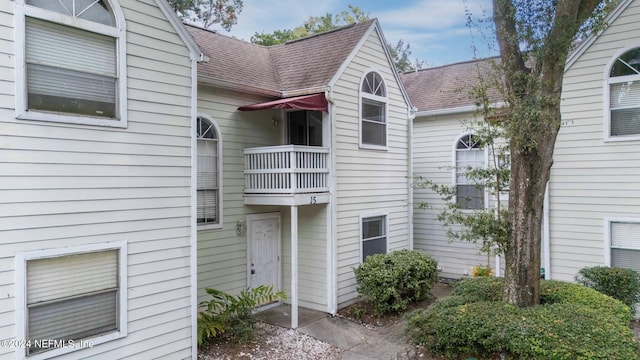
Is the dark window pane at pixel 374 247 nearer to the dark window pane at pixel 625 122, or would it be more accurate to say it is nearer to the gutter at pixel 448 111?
the gutter at pixel 448 111

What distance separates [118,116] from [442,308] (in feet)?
20.0

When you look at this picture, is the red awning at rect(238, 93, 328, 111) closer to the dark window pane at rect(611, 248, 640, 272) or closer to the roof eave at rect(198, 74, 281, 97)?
the roof eave at rect(198, 74, 281, 97)

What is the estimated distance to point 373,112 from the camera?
10984mm

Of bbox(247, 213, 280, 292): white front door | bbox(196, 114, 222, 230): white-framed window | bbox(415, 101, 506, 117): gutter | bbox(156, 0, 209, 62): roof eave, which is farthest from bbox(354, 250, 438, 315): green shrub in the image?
bbox(156, 0, 209, 62): roof eave

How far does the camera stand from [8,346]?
4.69 metres

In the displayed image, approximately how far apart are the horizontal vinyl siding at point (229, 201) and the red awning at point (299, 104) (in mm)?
394

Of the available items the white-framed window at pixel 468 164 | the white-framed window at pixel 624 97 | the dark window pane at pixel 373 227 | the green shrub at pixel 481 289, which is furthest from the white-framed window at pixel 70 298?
the white-framed window at pixel 624 97

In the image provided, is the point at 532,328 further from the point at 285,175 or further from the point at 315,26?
the point at 315,26

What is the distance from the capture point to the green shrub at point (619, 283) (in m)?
8.08

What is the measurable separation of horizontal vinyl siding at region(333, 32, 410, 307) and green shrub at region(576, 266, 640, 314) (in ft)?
15.9

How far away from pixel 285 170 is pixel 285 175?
15 cm

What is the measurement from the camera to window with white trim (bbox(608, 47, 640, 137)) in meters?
8.77

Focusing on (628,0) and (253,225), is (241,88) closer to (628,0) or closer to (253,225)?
(253,225)

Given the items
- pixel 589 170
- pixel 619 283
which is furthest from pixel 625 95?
pixel 619 283
